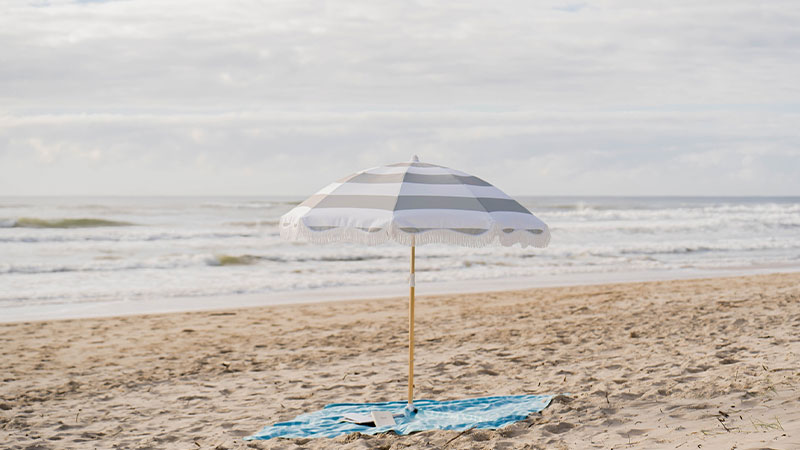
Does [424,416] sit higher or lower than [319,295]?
higher

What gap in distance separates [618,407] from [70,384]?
522 centimetres

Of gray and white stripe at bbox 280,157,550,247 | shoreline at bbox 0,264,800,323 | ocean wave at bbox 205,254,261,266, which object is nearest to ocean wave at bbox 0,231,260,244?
ocean wave at bbox 205,254,261,266

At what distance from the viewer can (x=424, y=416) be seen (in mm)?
5613

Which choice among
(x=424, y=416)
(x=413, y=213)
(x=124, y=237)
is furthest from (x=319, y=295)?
(x=124, y=237)

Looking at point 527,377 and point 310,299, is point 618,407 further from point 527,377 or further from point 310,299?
point 310,299

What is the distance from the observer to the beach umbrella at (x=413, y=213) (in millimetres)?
4445

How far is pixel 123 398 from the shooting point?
6.70 metres

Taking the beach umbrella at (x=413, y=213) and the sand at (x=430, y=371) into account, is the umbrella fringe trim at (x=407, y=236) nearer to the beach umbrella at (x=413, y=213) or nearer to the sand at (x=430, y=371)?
the beach umbrella at (x=413, y=213)

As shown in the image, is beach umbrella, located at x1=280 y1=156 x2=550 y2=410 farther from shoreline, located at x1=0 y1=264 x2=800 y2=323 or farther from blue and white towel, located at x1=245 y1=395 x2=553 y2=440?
shoreline, located at x1=0 y1=264 x2=800 y2=323

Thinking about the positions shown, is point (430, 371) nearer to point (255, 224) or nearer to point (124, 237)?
point (124, 237)

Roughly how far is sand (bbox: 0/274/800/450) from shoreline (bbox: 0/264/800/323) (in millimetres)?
888

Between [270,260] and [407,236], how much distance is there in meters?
16.4

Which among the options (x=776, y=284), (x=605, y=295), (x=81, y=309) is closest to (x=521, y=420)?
(x=605, y=295)

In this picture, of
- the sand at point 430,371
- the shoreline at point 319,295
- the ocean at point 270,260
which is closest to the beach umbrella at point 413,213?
the sand at point 430,371
